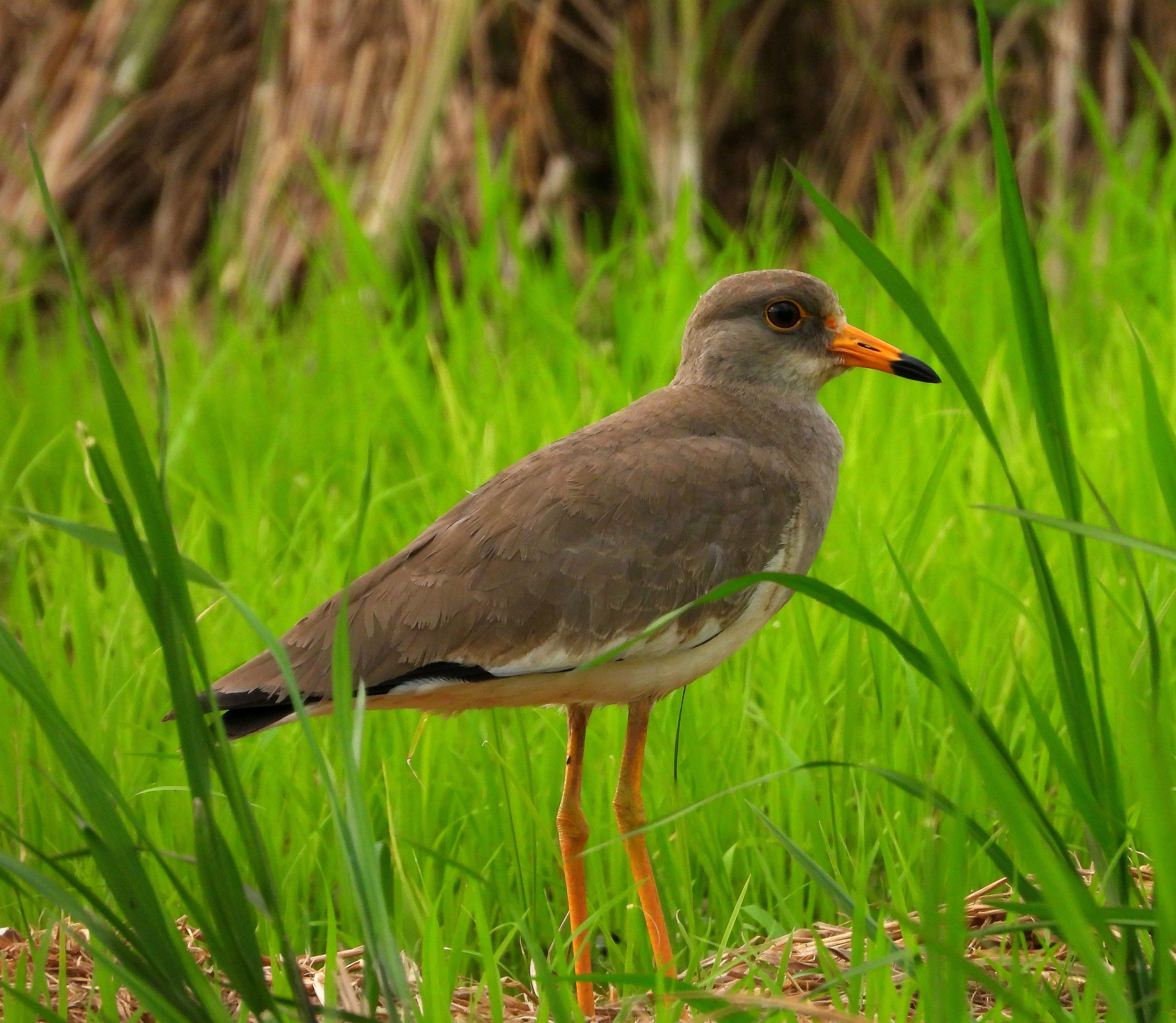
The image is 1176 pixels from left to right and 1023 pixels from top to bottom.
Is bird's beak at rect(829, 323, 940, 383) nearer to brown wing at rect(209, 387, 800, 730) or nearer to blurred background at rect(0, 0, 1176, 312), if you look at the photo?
brown wing at rect(209, 387, 800, 730)

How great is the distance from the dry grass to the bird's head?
1.14 meters

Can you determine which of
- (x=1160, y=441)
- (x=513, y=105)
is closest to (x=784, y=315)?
(x=1160, y=441)

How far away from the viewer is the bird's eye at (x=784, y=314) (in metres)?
3.22

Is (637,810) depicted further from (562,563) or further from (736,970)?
(562,563)

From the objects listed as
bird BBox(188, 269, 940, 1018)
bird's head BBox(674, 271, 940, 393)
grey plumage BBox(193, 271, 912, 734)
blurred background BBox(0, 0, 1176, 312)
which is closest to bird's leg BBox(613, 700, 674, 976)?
bird BBox(188, 269, 940, 1018)

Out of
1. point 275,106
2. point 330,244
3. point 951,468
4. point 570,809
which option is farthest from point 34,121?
point 570,809

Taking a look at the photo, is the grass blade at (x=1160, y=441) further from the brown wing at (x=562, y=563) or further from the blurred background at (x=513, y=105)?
the blurred background at (x=513, y=105)

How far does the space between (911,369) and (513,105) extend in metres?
3.82

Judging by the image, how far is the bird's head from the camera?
3.21 m

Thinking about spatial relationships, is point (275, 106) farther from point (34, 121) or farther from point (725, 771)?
point (725, 771)

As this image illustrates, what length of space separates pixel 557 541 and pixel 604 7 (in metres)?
4.51

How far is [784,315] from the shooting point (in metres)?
3.23

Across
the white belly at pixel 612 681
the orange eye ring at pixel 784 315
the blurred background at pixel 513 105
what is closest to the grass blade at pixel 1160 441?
the white belly at pixel 612 681

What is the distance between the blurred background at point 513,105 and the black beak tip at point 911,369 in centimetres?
274
